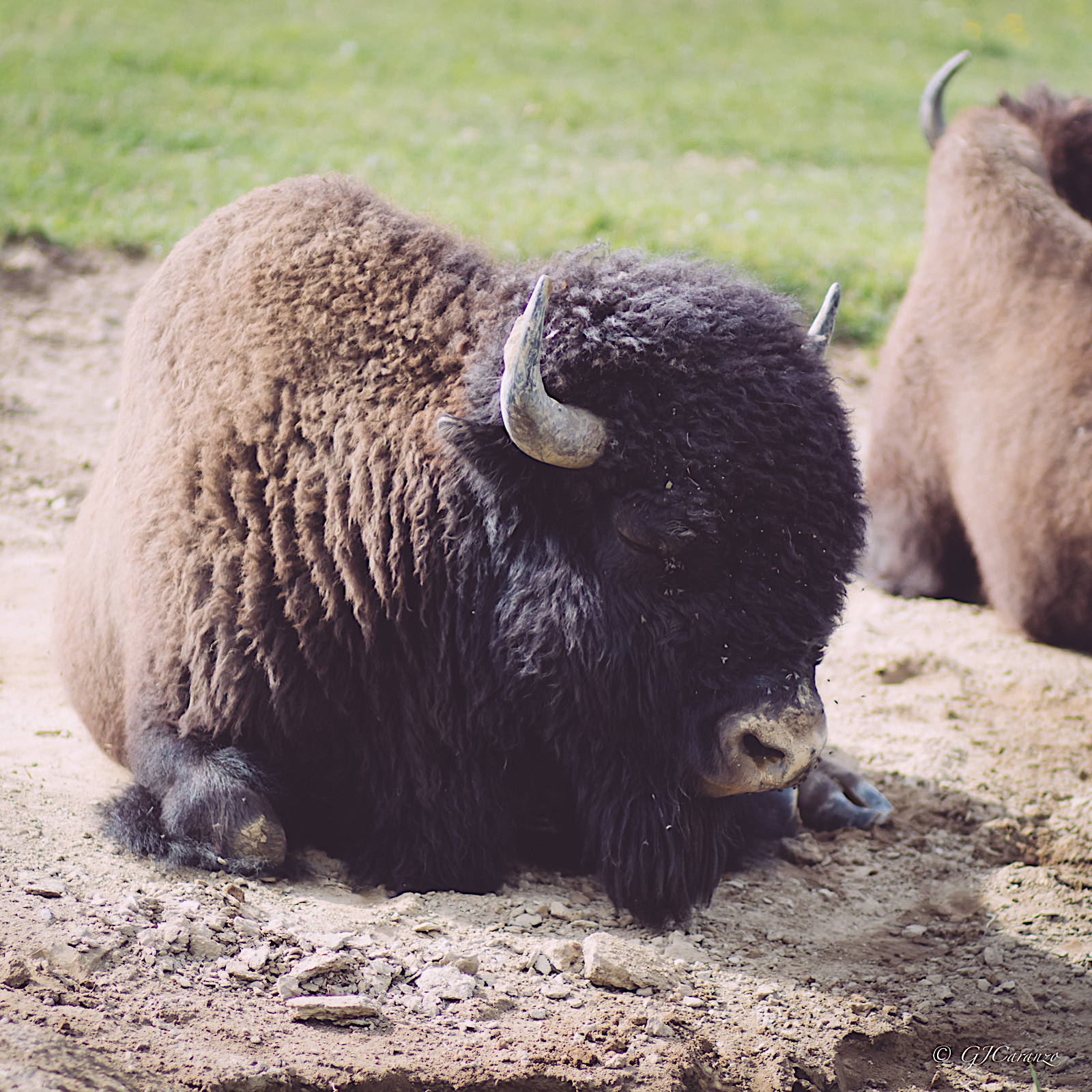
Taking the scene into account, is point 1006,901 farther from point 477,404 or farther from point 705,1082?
point 477,404

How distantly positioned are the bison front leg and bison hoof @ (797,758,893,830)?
1.72 metres

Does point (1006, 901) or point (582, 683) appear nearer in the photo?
point (582, 683)

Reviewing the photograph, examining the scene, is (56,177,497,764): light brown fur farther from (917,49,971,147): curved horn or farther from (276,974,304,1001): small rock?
(917,49,971,147): curved horn

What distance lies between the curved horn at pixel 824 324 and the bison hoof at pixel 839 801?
4.56ft

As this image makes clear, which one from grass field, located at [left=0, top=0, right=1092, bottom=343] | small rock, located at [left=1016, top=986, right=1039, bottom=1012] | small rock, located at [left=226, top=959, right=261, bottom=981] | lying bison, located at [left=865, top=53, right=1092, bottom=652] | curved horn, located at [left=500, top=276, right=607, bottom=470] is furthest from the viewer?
grass field, located at [left=0, top=0, right=1092, bottom=343]

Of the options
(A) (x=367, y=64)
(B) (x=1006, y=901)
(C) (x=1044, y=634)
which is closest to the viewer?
(B) (x=1006, y=901)

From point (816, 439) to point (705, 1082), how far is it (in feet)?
4.72

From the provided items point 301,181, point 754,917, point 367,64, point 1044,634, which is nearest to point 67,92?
point 367,64

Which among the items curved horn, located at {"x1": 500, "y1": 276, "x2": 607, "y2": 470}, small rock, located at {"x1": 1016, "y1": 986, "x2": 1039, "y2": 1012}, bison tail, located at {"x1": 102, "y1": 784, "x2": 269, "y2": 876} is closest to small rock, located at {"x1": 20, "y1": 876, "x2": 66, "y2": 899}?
bison tail, located at {"x1": 102, "y1": 784, "x2": 269, "y2": 876}

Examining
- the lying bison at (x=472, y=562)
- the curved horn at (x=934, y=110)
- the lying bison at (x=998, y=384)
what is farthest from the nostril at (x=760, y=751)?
the curved horn at (x=934, y=110)

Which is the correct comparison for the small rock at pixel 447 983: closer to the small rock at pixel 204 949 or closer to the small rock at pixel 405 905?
the small rock at pixel 405 905

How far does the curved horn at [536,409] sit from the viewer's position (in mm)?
2604

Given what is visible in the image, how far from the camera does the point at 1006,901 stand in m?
Result: 3.36

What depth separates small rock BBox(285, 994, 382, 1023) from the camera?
238 cm
